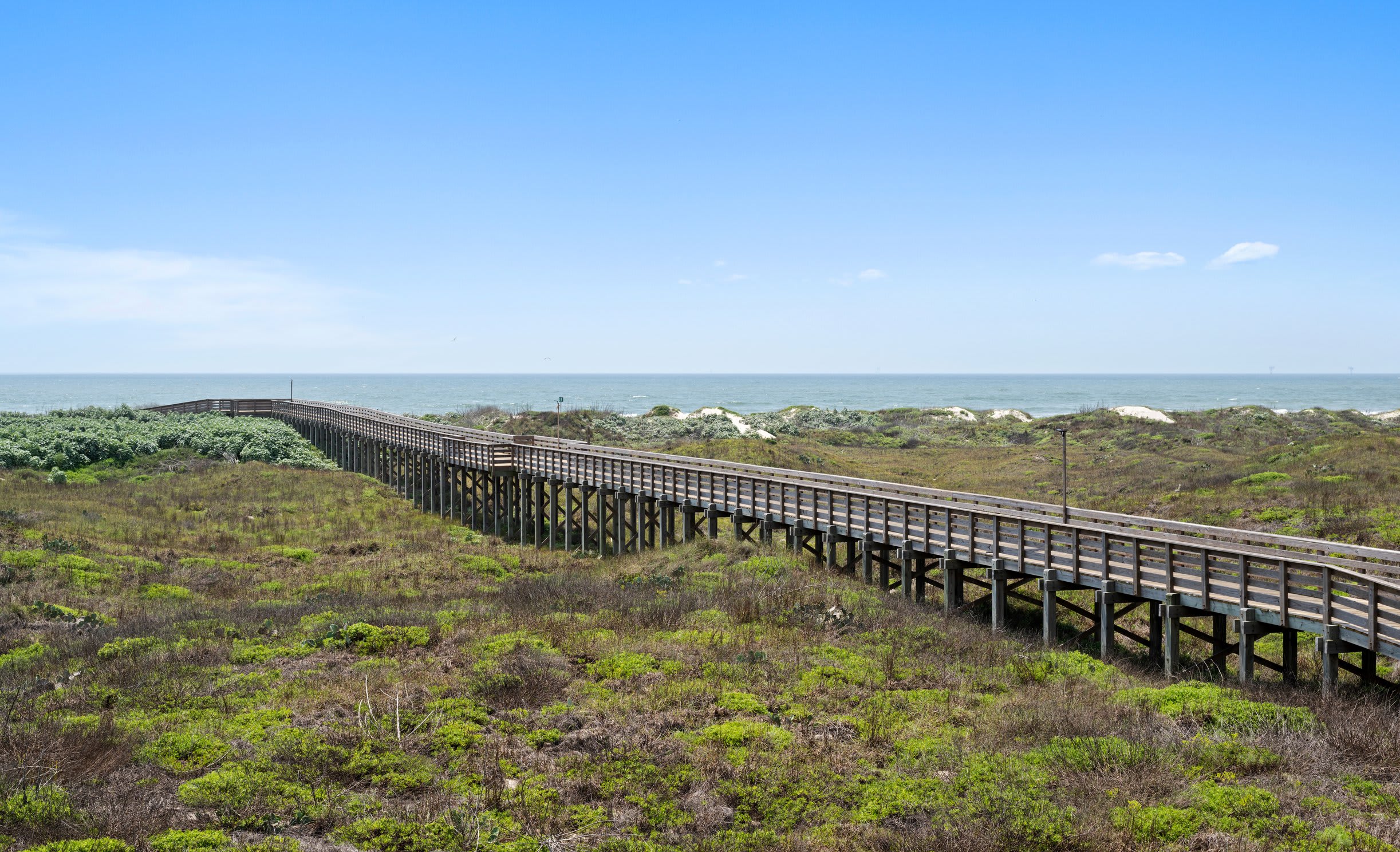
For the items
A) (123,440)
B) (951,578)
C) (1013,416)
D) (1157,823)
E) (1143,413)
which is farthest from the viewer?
(1013,416)

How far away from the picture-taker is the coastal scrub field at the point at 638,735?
30.0 ft

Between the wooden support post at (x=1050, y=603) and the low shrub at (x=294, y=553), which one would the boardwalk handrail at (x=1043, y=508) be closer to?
the wooden support post at (x=1050, y=603)

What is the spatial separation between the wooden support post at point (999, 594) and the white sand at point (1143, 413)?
222 ft

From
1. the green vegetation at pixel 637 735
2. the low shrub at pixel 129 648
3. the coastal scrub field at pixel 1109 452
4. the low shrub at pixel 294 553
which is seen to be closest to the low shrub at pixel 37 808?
the green vegetation at pixel 637 735

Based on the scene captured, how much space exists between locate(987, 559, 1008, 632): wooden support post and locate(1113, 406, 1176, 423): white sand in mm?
67739

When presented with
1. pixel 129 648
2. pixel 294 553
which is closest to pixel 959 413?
pixel 294 553

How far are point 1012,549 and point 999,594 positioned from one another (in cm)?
107

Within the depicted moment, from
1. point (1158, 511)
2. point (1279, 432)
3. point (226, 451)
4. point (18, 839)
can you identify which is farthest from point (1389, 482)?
point (226, 451)

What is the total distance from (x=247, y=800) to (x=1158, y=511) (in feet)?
99.0

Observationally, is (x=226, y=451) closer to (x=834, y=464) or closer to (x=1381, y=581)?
(x=834, y=464)

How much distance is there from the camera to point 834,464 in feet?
194

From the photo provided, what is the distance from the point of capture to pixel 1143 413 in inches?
3282

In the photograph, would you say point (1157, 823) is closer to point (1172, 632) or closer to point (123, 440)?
point (1172, 632)

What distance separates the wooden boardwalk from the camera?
1509 centimetres
